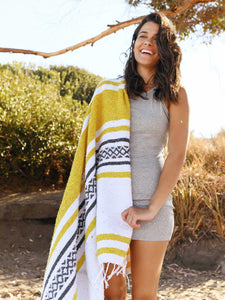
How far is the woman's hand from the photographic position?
2.01 m

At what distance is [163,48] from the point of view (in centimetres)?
226

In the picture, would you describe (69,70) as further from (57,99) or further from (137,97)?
(137,97)

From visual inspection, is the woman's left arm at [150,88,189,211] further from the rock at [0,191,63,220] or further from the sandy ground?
the rock at [0,191,63,220]

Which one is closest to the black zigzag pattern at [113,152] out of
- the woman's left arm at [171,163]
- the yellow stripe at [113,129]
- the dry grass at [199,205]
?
the yellow stripe at [113,129]

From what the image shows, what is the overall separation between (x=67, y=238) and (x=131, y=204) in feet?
1.61

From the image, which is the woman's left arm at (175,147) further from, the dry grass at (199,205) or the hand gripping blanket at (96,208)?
the dry grass at (199,205)

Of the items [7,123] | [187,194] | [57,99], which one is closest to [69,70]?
[57,99]

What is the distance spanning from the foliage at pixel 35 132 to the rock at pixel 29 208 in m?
0.56

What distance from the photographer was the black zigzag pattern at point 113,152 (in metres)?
2.15

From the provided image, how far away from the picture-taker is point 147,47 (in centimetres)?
226

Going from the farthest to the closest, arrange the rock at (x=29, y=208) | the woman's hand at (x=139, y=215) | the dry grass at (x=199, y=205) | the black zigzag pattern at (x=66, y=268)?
the rock at (x=29, y=208)
the dry grass at (x=199, y=205)
the black zigzag pattern at (x=66, y=268)
the woman's hand at (x=139, y=215)

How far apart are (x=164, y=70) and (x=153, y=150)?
0.50 metres

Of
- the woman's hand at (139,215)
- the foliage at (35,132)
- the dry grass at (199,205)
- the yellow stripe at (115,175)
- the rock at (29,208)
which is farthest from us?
the foliage at (35,132)

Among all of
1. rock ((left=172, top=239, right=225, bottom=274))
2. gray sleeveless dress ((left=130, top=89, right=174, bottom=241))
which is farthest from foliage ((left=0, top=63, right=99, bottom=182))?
gray sleeveless dress ((left=130, top=89, right=174, bottom=241))
